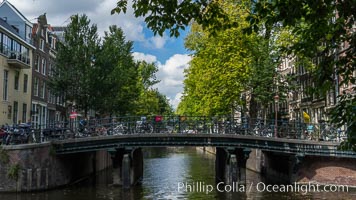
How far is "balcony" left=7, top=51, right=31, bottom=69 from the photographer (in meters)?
36.0

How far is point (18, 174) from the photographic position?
2156 centimetres

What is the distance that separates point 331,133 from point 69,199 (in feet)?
50.5

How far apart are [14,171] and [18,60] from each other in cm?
1768

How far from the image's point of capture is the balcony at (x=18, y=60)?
36009 millimetres

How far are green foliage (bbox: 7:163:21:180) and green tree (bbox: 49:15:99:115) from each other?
1581 centimetres

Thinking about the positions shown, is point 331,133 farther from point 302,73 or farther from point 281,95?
point 302,73

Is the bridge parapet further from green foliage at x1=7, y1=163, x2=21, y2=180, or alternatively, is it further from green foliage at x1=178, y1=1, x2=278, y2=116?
green foliage at x1=178, y1=1, x2=278, y2=116

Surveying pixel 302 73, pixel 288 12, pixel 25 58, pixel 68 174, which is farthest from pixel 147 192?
pixel 302 73

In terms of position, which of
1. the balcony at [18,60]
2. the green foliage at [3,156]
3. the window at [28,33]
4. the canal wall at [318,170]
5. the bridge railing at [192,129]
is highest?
the window at [28,33]

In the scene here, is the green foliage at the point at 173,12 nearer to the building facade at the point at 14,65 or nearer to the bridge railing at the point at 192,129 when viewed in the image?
the bridge railing at the point at 192,129

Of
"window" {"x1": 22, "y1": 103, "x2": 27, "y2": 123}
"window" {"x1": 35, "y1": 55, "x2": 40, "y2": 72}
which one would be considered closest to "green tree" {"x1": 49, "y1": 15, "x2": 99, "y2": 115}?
"window" {"x1": 22, "y1": 103, "x2": 27, "y2": 123}

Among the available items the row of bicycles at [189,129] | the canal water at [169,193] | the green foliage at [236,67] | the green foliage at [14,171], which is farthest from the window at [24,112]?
the green foliage at [14,171]

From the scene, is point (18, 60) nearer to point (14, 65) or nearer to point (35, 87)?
point (14, 65)

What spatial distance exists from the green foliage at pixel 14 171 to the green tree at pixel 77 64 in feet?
51.9
